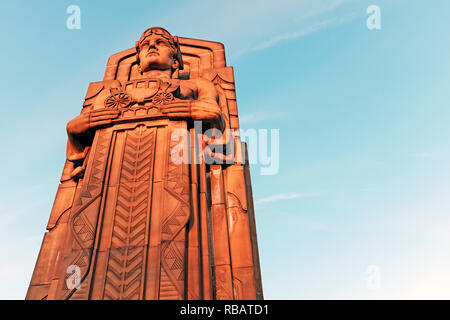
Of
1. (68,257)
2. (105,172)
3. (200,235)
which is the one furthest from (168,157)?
(68,257)

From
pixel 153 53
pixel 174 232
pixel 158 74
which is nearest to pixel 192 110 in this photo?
pixel 158 74

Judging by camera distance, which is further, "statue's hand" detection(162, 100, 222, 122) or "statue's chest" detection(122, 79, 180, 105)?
"statue's chest" detection(122, 79, 180, 105)

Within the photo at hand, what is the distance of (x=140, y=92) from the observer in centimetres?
812

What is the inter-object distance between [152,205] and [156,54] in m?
5.67

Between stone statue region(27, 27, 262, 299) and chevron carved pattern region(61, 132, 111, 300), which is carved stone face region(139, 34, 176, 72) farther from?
chevron carved pattern region(61, 132, 111, 300)

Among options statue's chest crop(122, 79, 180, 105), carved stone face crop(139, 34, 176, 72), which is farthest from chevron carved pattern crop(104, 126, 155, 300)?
carved stone face crop(139, 34, 176, 72)

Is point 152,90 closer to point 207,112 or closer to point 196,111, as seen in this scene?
point 196,111

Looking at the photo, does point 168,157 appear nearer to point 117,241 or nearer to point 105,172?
point 105,172

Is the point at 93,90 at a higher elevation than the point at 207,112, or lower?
higher

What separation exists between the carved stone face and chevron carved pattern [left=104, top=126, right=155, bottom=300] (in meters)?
3.18

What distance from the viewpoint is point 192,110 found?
751 centimetres

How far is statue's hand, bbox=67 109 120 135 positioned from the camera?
25.0 ft

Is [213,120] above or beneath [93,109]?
beneath
